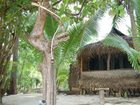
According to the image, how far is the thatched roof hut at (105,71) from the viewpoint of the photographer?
51.5 feet

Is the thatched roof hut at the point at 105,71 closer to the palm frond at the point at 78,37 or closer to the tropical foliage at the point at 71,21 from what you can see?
the tropical foliage at the point at 71,21

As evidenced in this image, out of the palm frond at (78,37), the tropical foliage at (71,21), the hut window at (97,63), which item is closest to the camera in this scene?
the palm frond at (78,37)

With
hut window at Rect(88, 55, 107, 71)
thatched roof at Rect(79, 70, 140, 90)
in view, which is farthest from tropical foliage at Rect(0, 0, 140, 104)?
hut window at Rect(88, 55, 107, 71)

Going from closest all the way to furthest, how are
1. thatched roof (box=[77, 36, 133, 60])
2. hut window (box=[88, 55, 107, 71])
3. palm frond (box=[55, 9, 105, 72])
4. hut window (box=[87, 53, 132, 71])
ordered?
1. palm frond (box=[55, 9, 105, 72])
2. thatched roof (box=[77, 36, 133, 60])
3. hut window (box=[87, 53, 132, 71])
4. hut window (box=[88, 55, 107, 71])

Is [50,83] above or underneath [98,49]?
underneath

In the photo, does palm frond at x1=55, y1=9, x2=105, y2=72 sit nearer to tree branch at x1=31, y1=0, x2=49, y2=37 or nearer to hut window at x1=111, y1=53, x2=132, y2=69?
tree branch at x1=31, y1=0, x2=49, y2=37

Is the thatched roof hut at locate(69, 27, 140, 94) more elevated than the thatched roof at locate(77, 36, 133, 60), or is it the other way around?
the thatched roof at locate(77, 36, 133, 60)

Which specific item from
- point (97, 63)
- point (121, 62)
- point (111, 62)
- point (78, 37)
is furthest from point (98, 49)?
point (78, 37)

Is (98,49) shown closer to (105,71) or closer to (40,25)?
(105,71)

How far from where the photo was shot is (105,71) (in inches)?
647

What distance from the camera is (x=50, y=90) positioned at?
6129mm

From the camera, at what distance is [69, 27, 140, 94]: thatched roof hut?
15711mm

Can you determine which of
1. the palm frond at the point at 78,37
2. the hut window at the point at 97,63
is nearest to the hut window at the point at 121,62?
the hut window at the point at 97,63

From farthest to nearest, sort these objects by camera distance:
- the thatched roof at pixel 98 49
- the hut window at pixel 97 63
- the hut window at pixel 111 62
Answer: the hut window at pixel 97 63 → the hut window at pixel 111 62 → the thatched roof at pixel 98 49
